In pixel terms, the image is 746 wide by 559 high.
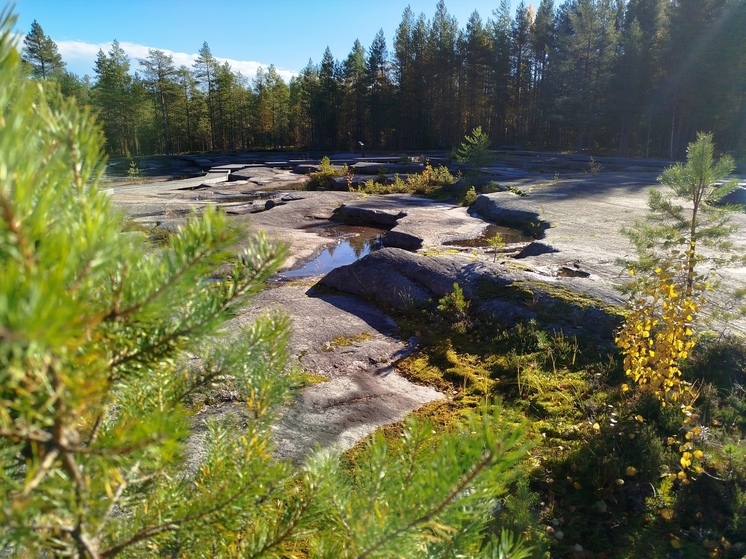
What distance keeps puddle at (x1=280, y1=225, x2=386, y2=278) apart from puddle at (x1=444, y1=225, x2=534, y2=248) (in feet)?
6.66

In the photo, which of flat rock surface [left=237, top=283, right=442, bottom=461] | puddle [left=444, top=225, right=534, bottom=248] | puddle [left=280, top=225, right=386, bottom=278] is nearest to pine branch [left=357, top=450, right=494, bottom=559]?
flat rock surface [left=237, top=283, right=442, bottom=461]

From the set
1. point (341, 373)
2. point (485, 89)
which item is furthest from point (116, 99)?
point (341, 373)

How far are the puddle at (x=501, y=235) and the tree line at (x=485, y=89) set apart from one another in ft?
86.5

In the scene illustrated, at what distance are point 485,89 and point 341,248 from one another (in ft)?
152

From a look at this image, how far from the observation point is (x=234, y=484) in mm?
1193

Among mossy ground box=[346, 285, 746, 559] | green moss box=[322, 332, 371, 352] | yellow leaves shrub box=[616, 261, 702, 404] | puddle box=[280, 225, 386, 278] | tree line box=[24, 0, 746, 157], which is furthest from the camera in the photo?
tree line box=[24, 0, 746, 157]

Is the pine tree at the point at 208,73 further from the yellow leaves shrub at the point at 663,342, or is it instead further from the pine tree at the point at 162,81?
the yellow leaves shrub at the point at 663,342

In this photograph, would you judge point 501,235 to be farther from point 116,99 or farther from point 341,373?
point 116,99

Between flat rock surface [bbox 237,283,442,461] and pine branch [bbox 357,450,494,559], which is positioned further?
flat rock surface [bbox 237,283,442,461]

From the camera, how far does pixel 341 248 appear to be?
11680mm

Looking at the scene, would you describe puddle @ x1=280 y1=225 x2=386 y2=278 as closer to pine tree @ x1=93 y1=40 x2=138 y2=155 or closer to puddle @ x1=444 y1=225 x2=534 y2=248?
puddle @ x1=444 y1=225 x2=534 y2=248

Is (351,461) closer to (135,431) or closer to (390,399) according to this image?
(390,399)

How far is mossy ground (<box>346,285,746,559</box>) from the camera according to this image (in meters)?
2.96

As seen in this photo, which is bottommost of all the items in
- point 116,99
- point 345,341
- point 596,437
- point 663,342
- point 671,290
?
point 596,437
